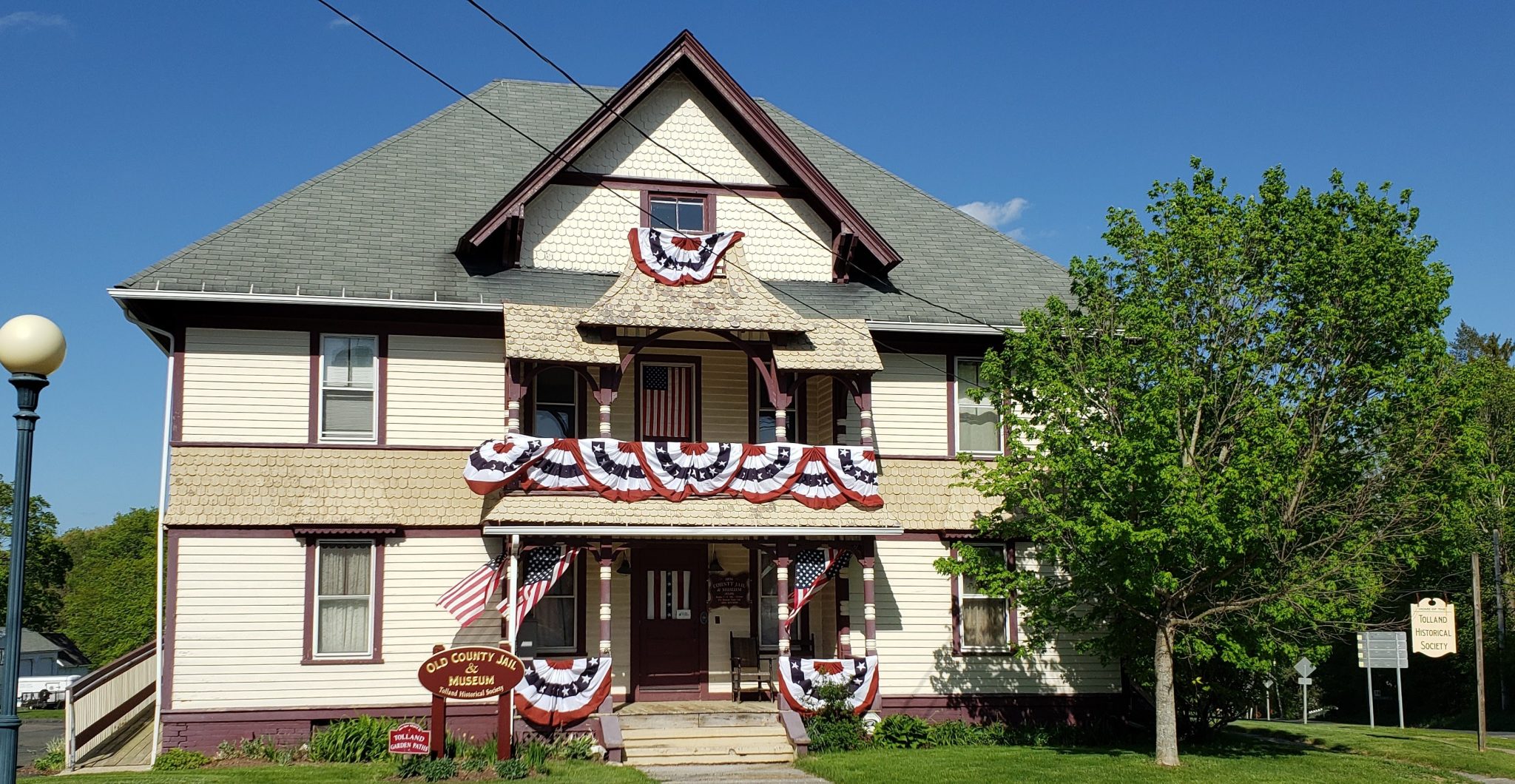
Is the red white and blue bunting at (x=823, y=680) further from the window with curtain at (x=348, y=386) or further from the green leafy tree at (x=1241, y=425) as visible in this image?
the window with curtain at (x=348, y=386)

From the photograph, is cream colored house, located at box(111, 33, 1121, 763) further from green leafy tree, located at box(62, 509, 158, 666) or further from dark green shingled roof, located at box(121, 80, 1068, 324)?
green leafy tree, located at box(62, 509, 158, 666)

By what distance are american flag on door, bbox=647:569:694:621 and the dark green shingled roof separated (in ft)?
15.7

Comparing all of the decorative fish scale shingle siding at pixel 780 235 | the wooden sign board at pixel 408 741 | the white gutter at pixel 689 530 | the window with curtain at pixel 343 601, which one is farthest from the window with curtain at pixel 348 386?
the decorative fish scale shingle siding at pixel 780 235

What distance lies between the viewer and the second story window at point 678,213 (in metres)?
22.2

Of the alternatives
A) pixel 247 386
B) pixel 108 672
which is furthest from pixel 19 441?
pixel 108 672

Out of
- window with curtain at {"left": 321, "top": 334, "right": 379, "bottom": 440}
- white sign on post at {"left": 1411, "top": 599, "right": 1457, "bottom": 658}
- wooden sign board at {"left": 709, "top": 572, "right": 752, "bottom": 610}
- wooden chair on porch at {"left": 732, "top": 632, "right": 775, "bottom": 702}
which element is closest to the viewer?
window with curtain at {"left": 321, "top": 334, "right": 379, "bottom": 440}

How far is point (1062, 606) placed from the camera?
19.6 metres

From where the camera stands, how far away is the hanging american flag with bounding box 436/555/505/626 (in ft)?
61.7

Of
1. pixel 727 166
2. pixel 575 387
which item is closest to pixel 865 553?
pixel 575 387

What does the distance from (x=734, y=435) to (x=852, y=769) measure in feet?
22.3

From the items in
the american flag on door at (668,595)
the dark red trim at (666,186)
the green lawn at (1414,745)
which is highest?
the dark red trim at (666,186)

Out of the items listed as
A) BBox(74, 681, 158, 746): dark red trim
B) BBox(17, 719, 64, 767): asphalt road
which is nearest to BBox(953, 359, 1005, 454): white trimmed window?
BBox(74, 681, 158, 746): dark red trim

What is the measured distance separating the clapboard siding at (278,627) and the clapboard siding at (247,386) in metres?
1.61

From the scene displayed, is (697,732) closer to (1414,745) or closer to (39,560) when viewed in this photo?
(1414,745)
